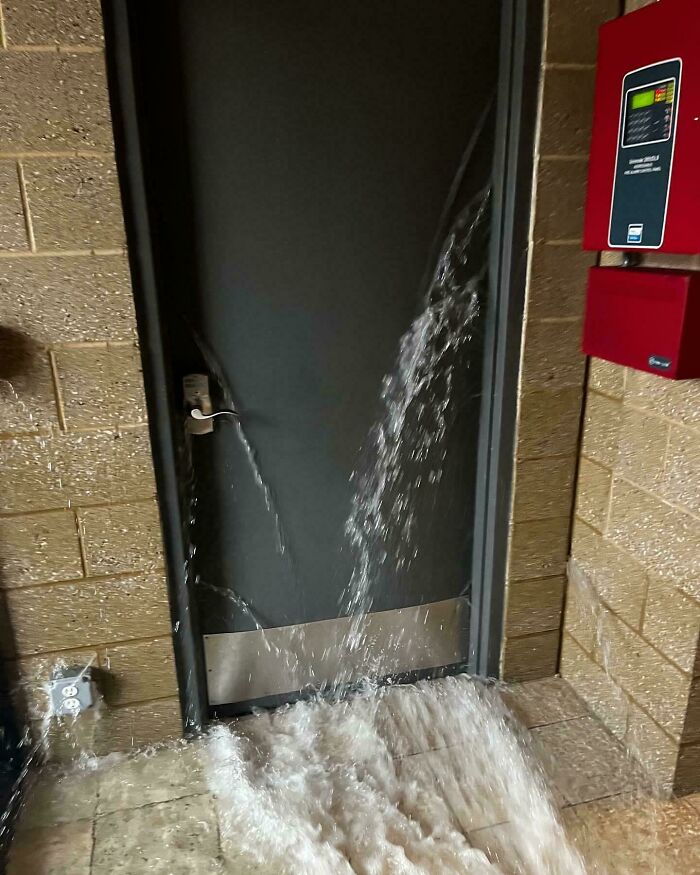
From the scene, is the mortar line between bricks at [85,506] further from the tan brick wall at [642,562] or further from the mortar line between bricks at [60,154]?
the tan brick wall at [642,562]

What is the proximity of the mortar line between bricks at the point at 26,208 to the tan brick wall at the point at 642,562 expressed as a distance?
4.28 ft

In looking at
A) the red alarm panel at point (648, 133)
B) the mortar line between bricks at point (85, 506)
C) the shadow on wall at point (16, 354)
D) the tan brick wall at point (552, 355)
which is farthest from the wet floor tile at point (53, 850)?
the red alarm panel at point (648, 133)

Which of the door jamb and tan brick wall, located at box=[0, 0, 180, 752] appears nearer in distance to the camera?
tan brick wall, located at box=[0, 0, 180, 752]

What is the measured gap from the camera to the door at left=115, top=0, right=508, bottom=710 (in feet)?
4.97

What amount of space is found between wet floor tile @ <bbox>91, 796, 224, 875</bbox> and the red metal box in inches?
56.6

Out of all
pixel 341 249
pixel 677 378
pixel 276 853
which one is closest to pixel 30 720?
pixel 276 853

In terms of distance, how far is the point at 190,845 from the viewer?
1.58 m

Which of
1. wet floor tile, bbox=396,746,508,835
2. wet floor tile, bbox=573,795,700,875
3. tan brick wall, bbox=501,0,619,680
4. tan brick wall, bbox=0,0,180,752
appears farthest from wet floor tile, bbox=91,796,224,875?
tan brick wall, bbox=501,0,619,680

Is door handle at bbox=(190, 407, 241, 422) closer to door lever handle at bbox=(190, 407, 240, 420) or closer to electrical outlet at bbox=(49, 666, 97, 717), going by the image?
door lever handle at bbox=(190, 407, 240, 420)

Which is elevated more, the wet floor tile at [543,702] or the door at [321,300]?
Answer: the door at [321,300]

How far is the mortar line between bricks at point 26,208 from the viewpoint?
1.38 metres

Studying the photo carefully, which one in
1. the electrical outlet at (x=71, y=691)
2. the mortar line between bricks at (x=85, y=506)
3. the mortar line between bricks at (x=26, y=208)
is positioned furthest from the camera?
the electrical outlet at (x=71, y=691)

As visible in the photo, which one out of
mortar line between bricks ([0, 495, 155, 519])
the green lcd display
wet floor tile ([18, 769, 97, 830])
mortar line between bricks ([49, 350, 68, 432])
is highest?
the green lcd display

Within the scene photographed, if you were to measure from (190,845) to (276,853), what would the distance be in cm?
20
